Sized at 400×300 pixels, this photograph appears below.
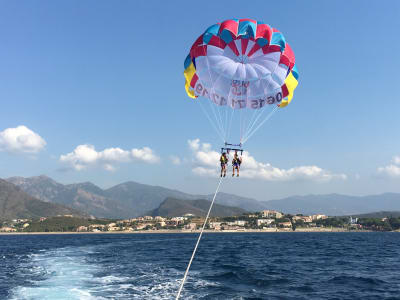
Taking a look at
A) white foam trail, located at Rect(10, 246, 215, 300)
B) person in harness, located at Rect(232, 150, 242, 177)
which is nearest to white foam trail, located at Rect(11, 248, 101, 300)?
white foam trail, located at Rect(10, 246, 215, 300)

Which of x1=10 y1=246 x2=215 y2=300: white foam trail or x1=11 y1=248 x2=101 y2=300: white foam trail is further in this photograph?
x1=11 y1=248 x2=101 y2=300: white foam trail

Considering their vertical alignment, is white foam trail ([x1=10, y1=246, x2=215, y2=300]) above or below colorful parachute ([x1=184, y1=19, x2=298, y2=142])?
below

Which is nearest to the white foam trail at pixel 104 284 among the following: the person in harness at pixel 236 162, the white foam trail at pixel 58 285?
the white foam trail at pixel 58 285

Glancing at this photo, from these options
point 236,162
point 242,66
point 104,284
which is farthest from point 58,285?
point 242,66

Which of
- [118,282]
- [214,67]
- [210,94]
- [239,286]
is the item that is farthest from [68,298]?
[214,67]

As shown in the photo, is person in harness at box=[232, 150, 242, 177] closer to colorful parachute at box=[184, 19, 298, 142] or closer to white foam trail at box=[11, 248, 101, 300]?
colorful parachute at box=[184, 19, 298, 142]

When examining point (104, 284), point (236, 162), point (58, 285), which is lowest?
point (58, 285)

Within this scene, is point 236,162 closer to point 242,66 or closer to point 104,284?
point 242,66

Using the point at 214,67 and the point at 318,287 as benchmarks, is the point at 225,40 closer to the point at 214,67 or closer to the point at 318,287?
the point at 214,67

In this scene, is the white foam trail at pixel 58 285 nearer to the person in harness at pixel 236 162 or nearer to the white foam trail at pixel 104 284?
the white foam trail at pixel 104 284
